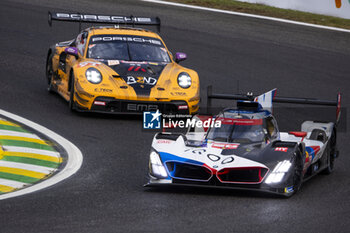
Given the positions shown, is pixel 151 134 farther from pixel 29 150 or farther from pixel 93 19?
pixel 93 19

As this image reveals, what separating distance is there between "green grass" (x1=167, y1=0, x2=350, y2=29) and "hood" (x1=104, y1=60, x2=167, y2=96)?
8953mm

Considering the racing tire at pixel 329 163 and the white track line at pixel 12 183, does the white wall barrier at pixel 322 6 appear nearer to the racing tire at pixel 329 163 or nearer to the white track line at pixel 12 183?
the racing tire at pixel 329 163

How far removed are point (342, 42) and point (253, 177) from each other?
12344mm

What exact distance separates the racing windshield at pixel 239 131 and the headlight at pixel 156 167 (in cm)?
74

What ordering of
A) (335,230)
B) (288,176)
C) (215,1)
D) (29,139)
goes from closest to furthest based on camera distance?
(335,230)
(288,176)
(29,139)
(215,1)

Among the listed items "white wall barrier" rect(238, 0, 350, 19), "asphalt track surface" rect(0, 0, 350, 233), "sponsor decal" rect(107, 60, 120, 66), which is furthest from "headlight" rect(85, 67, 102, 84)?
"white wall barrier" rect(238, 0, 350, 19)

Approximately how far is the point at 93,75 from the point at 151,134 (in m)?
1.66

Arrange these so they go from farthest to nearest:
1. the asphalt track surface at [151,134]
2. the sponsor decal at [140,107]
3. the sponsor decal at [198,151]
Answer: the sponsor decal at [140,107]
the sponsor decal at [198,151]
the asphalt track surface at [151,134]

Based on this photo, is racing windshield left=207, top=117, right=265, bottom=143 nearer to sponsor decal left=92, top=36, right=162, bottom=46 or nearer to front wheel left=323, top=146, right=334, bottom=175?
front wheel left=323, top=146, right=334, bottom=175

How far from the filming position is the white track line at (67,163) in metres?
9.05

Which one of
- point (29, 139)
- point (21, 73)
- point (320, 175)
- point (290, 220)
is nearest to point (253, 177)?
point (290, 220)

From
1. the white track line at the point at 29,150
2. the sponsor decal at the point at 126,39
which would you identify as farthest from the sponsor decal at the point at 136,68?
the white track line at the point at 29,150

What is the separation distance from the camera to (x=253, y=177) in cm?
873

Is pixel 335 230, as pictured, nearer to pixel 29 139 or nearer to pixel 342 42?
pixel 29 139
